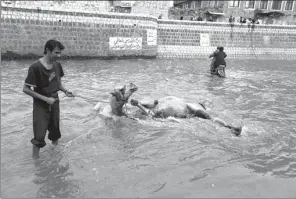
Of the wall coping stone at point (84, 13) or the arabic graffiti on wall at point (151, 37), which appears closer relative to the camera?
the wall coping stone at point (84, 13)

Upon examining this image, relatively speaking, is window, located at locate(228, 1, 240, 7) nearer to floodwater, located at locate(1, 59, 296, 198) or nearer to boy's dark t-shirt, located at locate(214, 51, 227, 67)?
boy's dark t-shirt, located at locate(214, 51, 227, 67)

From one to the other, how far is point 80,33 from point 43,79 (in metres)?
14.2

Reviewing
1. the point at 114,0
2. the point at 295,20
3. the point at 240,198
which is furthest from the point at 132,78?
the point at 295,20

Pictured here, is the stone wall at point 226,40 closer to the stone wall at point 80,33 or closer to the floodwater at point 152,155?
the stone wall at point 80,33

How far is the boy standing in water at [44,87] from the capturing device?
163 inches

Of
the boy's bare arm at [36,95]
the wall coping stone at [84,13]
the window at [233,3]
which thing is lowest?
the boy's bare arm at [36,95]

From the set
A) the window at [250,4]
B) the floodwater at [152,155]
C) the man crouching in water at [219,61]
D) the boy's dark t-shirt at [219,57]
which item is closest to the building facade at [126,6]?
the window at [250,4]

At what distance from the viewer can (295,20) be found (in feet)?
127

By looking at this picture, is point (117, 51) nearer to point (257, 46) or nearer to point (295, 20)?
point (257, 46)

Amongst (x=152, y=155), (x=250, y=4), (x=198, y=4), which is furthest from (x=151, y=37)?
(x=198, y=4)

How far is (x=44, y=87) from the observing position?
4.32 metres

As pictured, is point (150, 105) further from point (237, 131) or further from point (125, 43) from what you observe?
point (125, 43)

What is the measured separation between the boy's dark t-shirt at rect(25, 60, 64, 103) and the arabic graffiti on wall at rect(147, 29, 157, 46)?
52.8 feet

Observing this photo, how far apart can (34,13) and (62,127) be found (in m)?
11.9
